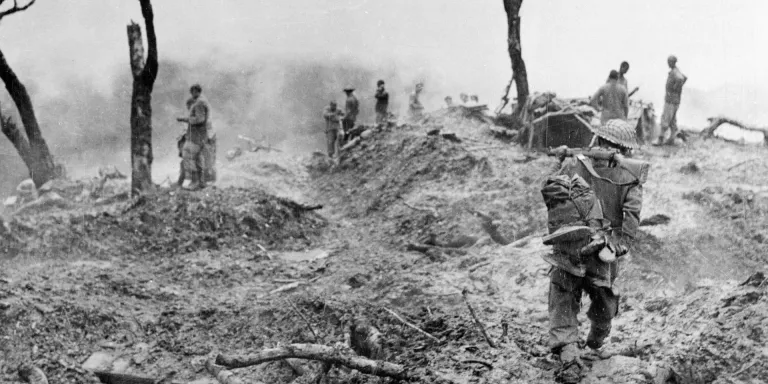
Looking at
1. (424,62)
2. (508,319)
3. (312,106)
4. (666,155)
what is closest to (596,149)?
(508,319)

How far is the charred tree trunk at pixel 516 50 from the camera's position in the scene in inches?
618

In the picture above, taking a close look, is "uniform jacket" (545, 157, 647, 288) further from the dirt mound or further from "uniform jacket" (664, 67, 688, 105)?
"uniform jacket" (664, 67, 688, 105)

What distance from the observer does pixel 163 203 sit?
455 inches

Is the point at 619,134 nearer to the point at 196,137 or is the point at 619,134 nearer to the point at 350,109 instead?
the point at 196,137

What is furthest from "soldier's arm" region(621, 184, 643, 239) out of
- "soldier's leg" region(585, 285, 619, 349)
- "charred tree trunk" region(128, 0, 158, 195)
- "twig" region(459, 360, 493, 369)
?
"charred tree trunk" region(128, 0, 158, 195)

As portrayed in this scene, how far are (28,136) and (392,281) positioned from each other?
10897 millimetres

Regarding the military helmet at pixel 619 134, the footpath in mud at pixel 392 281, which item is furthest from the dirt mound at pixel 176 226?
the military helmet at pixel 619 134

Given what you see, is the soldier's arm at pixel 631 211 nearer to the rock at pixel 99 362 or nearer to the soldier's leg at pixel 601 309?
the soldier's leg at pixel 601 309

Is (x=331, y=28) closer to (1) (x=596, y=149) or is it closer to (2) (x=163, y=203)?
(2) (x=163, y=203)

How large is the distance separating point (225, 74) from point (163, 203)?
1650 centimetres

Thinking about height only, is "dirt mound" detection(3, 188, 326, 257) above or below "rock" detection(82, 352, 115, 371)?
above

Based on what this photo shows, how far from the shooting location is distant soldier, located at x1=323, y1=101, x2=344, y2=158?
1894 centimetres

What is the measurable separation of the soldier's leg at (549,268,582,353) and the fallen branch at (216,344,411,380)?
1.04 meters

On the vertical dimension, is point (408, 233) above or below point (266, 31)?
below
